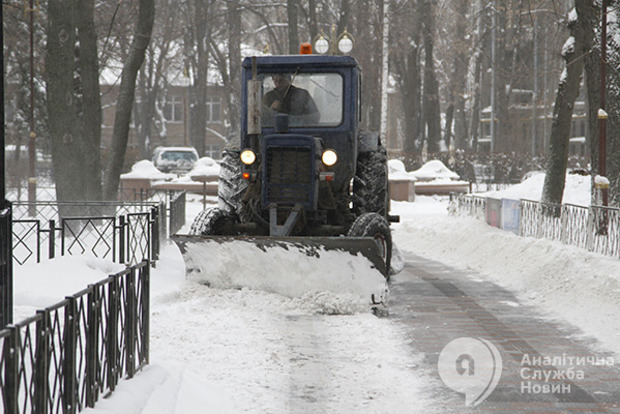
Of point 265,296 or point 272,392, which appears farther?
point 265,296

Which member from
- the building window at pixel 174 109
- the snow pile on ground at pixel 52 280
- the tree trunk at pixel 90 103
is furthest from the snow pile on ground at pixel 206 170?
the building window at pixel 174 109

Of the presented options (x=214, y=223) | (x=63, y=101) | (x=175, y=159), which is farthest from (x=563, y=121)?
(x=175, y=159)

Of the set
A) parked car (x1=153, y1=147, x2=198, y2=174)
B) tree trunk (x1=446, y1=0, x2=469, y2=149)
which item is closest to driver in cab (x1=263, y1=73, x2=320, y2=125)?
tree trunk (x1=446, y1=0, x2=469, y2=149)

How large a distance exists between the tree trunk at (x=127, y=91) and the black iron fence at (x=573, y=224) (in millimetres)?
8194

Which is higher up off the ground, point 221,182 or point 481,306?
point 221,182

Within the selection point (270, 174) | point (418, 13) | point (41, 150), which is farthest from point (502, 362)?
point (41, 150)

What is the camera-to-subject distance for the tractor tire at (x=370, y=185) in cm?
1098

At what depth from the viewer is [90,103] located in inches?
747

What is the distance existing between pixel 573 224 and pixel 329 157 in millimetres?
4706

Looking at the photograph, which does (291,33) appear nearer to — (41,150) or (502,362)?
(41,150)

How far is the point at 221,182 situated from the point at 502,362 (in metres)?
5.08

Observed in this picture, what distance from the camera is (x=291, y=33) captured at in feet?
115

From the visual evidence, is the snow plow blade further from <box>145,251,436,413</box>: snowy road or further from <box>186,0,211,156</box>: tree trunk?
<box>186,0,211,156</box>: tree trunk

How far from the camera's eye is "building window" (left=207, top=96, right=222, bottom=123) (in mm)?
77062
